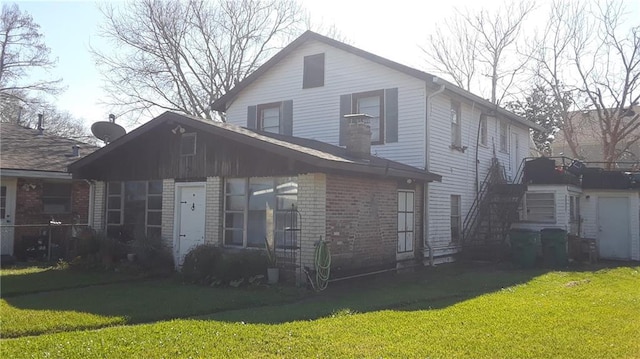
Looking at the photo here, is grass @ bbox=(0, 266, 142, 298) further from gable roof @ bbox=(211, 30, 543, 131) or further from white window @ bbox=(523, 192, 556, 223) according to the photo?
white window @ bbox=(523, 192, 556, 223)

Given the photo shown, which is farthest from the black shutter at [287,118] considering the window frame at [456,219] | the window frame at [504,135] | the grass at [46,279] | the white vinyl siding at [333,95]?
the window frame at [504,135]

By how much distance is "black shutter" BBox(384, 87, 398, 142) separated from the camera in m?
15.7

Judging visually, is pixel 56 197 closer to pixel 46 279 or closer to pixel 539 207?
pixel 46 279

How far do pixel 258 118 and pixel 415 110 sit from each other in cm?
589

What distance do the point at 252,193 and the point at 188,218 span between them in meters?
2.16

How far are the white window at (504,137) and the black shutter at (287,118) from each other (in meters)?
8.05

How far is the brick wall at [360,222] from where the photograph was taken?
1159 centimetres

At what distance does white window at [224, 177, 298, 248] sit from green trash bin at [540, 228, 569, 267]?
8.43 metres

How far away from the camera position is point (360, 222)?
12.4m

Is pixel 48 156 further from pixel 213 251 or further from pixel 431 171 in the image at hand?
pixel 431 171

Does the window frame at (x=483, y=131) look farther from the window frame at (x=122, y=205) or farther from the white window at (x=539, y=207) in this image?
the window frame at (x=122, y=205)

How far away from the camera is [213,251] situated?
11.9 meters

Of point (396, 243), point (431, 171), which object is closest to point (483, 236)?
point (431, 171)

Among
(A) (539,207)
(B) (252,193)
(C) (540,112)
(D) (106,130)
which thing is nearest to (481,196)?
(A) (539,207)
